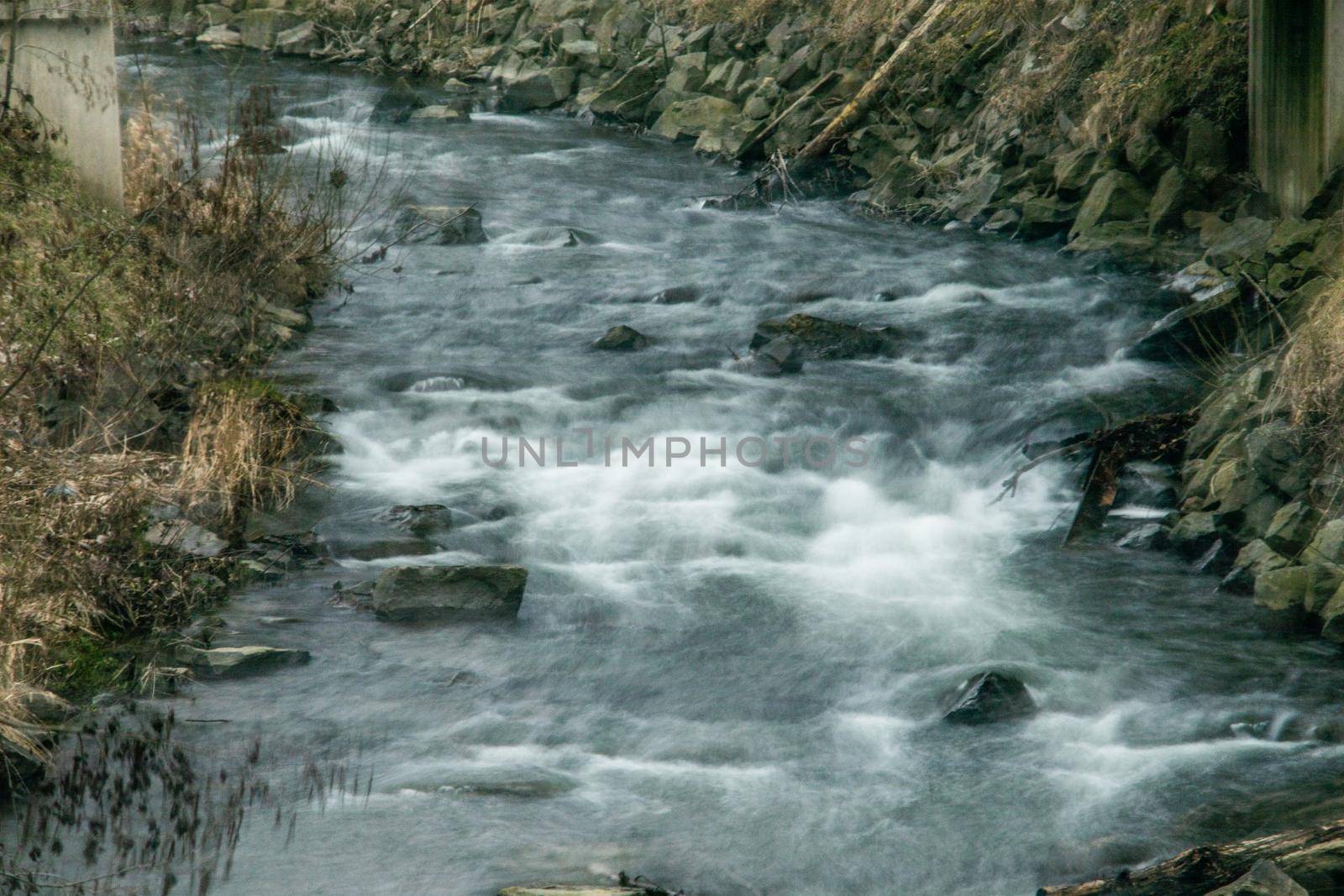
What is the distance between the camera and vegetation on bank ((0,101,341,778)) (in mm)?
5570

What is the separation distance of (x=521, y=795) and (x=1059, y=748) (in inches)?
80.8

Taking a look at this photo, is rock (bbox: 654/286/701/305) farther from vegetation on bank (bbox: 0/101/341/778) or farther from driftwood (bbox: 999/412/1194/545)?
driftwood (bbox: 999/412/1194/545)

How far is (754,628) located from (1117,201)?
20.8 feet

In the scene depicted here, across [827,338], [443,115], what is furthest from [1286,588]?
[443,115]

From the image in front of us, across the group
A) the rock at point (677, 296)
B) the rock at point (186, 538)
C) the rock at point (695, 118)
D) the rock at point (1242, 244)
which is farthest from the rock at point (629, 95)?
the rock at point (186, 538)

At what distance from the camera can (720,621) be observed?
670 cm

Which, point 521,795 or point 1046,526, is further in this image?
point 1046,526

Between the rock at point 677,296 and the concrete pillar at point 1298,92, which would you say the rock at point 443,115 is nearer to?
the rock at point 677,296

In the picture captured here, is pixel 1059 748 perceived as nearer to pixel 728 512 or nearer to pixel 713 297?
pixel 728 512

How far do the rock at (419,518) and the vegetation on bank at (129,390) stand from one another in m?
0.56

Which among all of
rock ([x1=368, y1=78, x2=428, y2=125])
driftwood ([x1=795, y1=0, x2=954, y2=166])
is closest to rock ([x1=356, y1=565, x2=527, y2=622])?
driftwood ([x1=795, y1=0, x2=954, y2=166])

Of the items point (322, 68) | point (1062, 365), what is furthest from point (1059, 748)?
point (322, 68)

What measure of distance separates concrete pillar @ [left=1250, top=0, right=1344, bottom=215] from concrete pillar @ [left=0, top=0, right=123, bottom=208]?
761cm

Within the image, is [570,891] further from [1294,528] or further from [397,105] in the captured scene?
[397,105]
